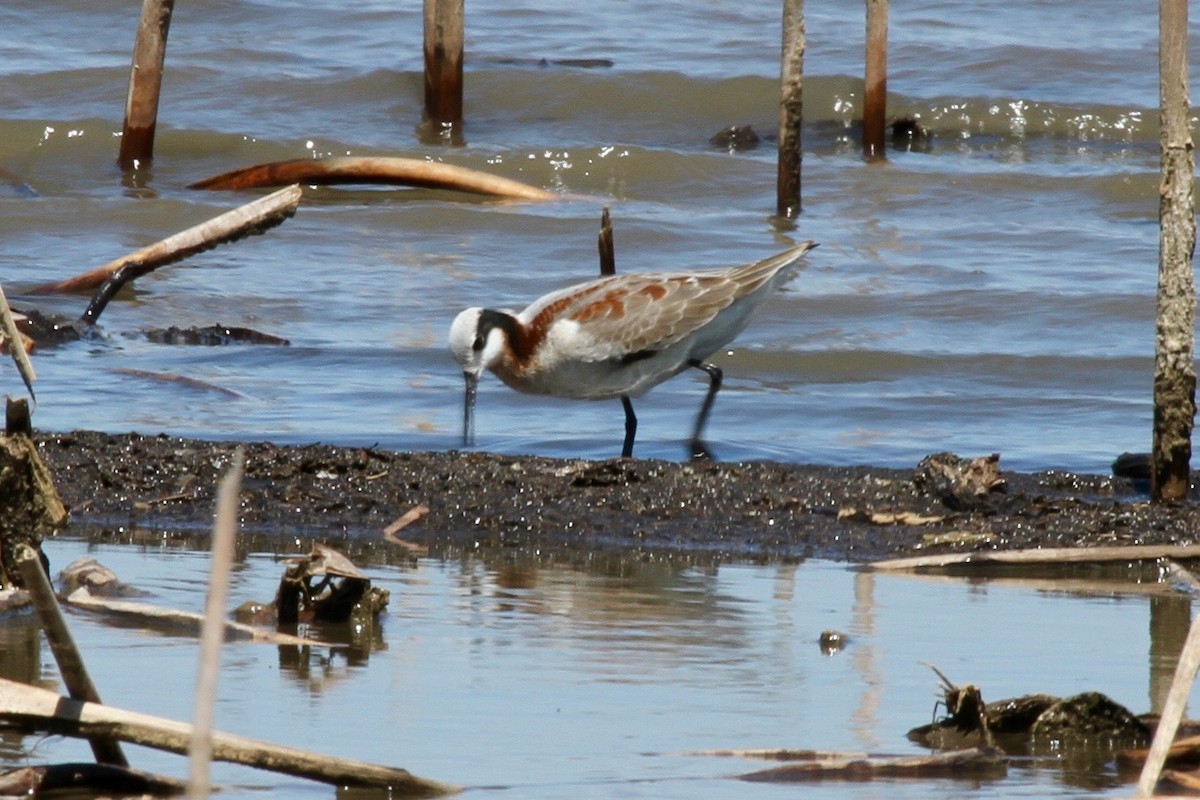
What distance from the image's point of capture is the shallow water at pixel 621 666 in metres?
3.84

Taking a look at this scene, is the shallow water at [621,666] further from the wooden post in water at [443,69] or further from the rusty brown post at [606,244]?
the wooden post in water at [443,69]

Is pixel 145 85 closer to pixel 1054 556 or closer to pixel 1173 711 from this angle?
pixel 1054 556

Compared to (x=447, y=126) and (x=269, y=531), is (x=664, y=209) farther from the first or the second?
(x=269, y=531)

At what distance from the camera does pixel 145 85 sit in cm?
1481

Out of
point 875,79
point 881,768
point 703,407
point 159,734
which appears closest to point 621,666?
point 881,768

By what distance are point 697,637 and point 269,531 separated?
2.00 meters

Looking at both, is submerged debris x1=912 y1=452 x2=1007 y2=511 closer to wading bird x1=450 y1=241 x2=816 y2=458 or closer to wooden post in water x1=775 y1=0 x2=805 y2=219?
wading bird x1=450 y1=241 x2=816 y2=458

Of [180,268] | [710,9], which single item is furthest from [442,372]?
[710,9]

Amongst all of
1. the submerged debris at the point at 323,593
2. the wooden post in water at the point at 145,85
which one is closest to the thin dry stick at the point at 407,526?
the submerged debris at the point at 323,593

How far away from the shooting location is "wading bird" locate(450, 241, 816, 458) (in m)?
8.29

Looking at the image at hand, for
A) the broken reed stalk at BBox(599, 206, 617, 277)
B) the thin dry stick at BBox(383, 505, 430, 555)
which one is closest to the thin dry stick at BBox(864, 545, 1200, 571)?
the thin dry stick at BBox(383, 505, 430, 555)

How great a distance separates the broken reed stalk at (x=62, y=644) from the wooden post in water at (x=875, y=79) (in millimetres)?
12605

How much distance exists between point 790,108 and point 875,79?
Answer: 2951 millimetres

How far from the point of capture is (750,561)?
629cm
